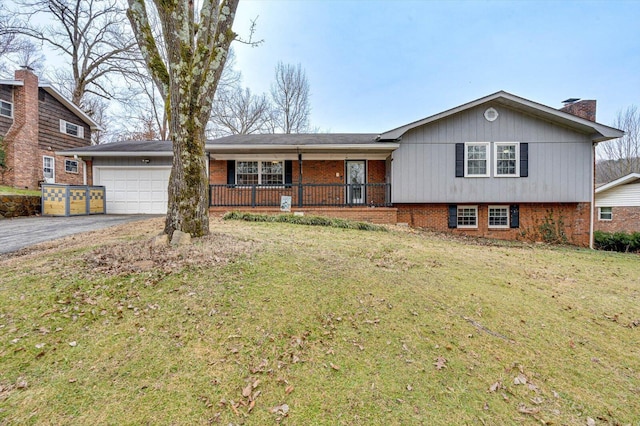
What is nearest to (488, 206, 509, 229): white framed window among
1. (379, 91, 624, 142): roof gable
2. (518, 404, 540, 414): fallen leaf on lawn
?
(379, 91, 624, 142): roof gable

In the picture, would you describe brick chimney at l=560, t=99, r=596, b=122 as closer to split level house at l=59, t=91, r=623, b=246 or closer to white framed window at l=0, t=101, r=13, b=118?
split level house at l=59, t=91, r=623, b=246

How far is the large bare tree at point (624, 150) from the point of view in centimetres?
2562

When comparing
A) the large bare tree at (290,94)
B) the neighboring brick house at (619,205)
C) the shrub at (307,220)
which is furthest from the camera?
the large bare tree at (290,94)

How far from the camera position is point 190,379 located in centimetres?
230

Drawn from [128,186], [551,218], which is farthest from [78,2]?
[551,218]

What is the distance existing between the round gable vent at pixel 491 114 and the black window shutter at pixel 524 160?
139 cm

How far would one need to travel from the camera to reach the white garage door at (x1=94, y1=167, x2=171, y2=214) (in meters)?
13.2

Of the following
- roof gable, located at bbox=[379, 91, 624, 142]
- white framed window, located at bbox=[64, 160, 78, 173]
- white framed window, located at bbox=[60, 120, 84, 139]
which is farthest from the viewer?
white framed window, located at bbox=[60, 120, 84, 139]

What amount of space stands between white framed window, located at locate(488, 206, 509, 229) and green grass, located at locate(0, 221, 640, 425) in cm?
711

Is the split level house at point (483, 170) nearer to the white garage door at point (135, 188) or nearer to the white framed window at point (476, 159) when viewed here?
the white framed window at point (476, 159)

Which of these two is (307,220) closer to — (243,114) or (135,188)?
(135,188)

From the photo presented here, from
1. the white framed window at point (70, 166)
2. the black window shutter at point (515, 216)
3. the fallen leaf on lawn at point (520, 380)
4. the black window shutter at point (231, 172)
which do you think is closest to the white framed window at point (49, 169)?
the white framed window at point (70, 166)

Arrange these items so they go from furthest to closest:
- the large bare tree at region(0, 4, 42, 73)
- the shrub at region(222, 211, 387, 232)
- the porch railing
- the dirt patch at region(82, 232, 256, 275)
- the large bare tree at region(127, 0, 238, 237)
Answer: the large bare tree at region(0, 4, 42, 73) → the porch railing → the shrub at region(222, 211, 387, 232) → the large bare tree at region(127, 0, 238, 237) → the dirt patch at region(82, 232, 256, 275)

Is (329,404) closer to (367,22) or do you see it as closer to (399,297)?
(399,297)
